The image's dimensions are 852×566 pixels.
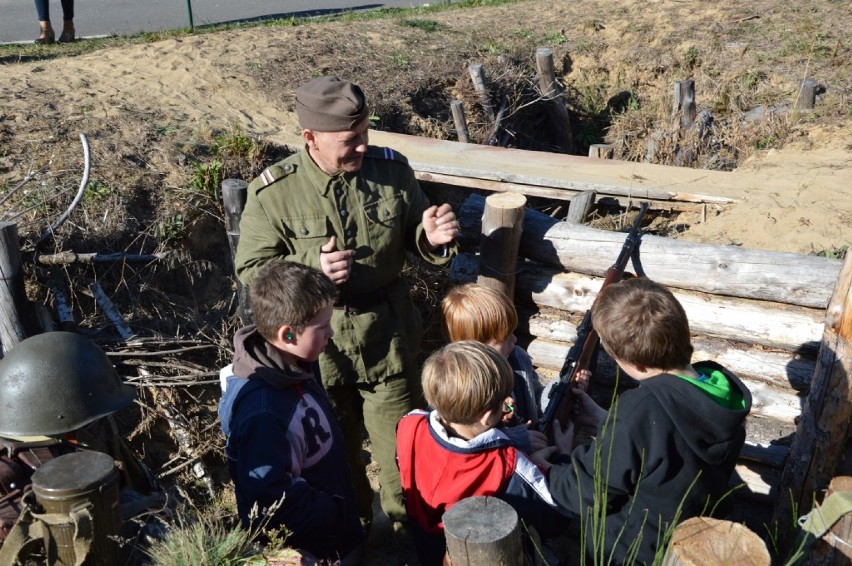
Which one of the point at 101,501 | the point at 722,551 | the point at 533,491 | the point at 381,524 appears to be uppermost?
the point at 101,501

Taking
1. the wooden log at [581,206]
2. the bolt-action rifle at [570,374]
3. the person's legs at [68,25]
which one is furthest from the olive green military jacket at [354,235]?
the person's legs at [68,25]

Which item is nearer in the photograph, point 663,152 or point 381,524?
point 381,524

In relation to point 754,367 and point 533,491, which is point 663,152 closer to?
point 754,367

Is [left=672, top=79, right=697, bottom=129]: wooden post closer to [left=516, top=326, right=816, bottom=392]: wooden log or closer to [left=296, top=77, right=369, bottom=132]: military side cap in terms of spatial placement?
[left=516, top=326, right=816, bottom=392]: wooden log

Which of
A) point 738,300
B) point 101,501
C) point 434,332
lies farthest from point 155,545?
point 434,332

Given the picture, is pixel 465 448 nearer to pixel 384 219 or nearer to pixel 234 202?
pixel 384 219

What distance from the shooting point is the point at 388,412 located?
428 centimetres

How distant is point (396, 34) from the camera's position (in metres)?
10.8

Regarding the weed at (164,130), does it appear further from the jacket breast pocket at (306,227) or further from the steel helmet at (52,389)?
the steel helmet at (52,389)

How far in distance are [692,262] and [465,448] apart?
89.0 inches

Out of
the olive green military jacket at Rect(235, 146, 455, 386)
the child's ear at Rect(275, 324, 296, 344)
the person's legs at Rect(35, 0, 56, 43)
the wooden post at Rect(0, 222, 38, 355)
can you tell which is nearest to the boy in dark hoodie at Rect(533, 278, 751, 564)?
the child's ear at Rect(275, 324, 296, 344)

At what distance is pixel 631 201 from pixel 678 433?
4424 millimetres

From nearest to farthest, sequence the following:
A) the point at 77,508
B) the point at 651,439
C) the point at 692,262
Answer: the point at 77,508
the point at 651,439
the point at 692,262

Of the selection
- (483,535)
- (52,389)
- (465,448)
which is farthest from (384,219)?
(483,535)
